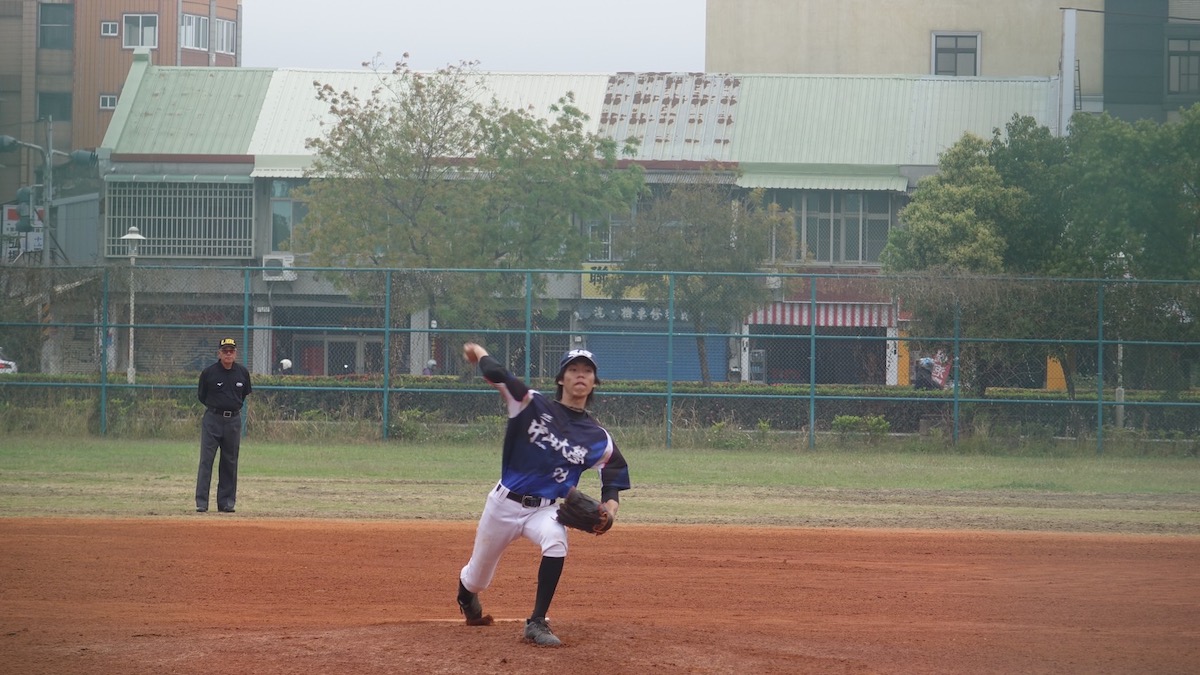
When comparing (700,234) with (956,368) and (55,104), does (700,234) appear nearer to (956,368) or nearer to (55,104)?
(956,368)

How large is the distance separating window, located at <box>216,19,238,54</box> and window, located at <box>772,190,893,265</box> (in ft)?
97.6

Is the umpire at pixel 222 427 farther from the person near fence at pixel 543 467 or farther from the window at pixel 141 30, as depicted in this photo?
the window at pixel 141 30

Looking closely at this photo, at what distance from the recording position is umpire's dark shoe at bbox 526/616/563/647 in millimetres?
7570

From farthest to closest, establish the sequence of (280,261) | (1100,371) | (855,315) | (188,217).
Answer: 1. (188,217)
2. (280,261)
3. (855,315)
4. (1100,371)

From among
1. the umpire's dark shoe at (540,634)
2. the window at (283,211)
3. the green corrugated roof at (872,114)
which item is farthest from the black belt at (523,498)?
the window at (283,211)

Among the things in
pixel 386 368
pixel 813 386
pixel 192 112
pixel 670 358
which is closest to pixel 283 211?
pixel 192 112

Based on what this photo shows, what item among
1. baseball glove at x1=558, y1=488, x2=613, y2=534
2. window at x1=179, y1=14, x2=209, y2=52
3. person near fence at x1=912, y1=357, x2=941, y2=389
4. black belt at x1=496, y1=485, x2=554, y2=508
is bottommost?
baseball glove at x1=558, y1=488, x2=613, y2=534

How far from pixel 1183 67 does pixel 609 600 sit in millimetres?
43986

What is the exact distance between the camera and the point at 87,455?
2153 cm

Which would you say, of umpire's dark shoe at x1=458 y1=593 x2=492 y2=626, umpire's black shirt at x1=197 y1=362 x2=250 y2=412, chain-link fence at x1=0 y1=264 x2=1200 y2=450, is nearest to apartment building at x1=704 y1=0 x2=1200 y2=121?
chain-link fence at x1=0 y1=264 x2=1200 y2=450

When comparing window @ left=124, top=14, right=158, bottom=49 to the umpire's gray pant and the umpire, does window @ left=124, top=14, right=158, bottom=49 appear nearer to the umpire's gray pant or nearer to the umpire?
the umpire

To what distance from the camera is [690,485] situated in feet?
61.9

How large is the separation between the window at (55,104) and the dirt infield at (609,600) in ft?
100

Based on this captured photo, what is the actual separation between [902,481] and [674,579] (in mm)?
9829
